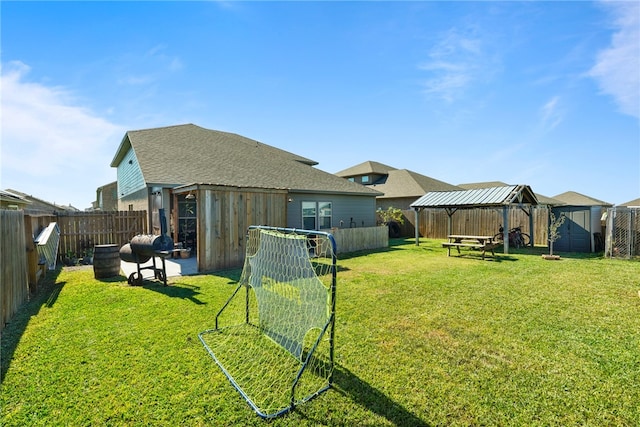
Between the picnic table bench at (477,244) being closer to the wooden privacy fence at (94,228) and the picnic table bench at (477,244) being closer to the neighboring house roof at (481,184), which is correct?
the wooden privacy fence at (94,228)

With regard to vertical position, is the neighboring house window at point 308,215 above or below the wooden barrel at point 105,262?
above

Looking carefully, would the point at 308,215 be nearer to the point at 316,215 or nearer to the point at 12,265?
the point at 316,215

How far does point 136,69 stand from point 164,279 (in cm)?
714

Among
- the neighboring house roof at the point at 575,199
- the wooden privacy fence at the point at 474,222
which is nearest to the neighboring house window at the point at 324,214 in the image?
the wooden privacy fence at the point at 474,222

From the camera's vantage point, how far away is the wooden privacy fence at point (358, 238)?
1220 centimetres

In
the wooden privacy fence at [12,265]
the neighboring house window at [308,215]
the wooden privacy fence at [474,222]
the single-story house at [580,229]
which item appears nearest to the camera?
the wooden privacy fence at [12,265]

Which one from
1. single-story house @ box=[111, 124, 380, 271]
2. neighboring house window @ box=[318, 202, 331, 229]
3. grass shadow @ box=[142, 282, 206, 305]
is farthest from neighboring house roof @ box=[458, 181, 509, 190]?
grass shadow @ box=[142, 282, 206, 305]

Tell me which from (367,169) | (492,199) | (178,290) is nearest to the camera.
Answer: (178,290)

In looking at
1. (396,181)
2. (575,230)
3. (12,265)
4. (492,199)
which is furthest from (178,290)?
(396,181)

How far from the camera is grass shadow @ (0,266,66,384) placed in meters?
3.54

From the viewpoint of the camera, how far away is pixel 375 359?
3455mm

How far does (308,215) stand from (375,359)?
1089cm

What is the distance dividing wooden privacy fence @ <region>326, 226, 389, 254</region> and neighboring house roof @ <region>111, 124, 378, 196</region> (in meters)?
2.62

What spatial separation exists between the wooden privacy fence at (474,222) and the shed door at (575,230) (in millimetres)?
1310
